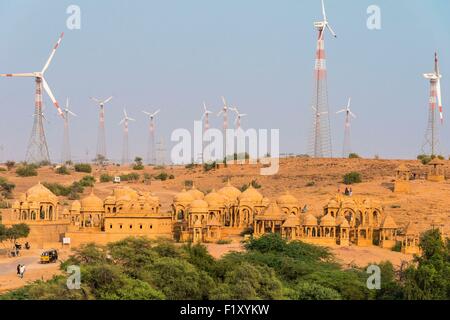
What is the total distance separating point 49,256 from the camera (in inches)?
2429

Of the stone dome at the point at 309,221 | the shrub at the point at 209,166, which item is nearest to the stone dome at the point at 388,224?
the stone dome at the point at 309,221

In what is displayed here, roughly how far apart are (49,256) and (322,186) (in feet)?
114

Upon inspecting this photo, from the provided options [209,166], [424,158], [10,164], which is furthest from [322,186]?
[10,164]

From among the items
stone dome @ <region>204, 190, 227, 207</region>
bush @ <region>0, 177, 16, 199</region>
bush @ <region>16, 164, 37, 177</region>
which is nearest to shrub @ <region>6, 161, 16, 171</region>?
bush @ <region>16, 164, 37, 177</region>

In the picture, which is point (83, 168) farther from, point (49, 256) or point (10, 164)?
point (49, 256)

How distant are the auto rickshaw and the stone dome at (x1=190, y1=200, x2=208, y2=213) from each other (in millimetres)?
8895

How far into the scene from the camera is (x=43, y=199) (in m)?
72.4

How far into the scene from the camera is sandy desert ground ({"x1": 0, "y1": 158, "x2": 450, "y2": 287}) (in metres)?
64.0

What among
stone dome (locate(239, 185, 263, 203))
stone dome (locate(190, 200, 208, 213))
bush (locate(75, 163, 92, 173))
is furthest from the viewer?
bush (locate(75, 163, 92, 173))

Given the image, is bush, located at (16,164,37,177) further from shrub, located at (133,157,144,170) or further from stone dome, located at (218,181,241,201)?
stone dome, located at (218,181,241,201)

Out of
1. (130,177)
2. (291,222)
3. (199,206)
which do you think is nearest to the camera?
(291,222)

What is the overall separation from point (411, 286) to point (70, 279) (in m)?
14.0

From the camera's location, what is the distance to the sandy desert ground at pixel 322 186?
64.0m

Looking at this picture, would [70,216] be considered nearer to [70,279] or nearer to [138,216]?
[138,216]
